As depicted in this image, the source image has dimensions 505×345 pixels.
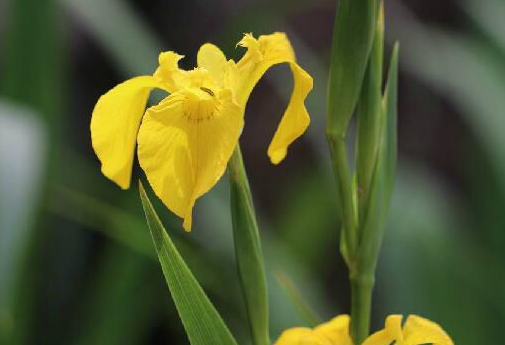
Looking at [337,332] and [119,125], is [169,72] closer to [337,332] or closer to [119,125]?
[119,125]

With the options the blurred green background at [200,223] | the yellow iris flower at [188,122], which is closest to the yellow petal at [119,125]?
the yellow iris flower at [188,122]

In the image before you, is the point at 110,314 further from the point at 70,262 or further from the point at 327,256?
the point at 327,256

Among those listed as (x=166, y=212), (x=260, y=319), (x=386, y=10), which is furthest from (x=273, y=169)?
(x=260, y=319)

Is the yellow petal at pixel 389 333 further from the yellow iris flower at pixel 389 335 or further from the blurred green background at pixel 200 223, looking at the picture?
the blurred green background at pixel 200 223

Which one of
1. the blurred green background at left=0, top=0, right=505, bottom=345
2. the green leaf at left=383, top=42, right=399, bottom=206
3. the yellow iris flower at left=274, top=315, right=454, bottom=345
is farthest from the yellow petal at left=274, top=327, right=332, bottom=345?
the blurred green background at left=0, top=0, right=505, bottom=345


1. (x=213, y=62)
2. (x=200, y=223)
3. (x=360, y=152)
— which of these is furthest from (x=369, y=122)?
(x=200, y=223)

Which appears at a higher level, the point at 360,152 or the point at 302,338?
the point at 360,152

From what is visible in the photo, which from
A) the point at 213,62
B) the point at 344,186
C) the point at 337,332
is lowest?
the point at 337,332
